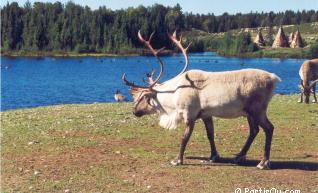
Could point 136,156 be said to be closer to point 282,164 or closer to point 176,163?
point 176,163

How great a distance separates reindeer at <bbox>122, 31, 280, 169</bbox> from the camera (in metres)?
12.6

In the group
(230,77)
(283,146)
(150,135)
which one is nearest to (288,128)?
(283,146)

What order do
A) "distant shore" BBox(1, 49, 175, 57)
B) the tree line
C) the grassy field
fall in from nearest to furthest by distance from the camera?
1. the grassy field
2. "distant shore" BBox(1, 49, 175, 57)
3. the tree line

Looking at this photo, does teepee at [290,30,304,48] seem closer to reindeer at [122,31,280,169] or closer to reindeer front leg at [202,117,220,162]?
reindeer front leg at [202,117,220,162]

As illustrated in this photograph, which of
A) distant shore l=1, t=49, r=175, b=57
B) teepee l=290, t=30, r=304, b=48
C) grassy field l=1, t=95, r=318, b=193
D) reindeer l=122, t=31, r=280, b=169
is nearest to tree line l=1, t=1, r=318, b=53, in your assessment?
distant shore l=1, t=49, r=175, b=57

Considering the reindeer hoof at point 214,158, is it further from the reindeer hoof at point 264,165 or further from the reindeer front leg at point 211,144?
the reindeer hoof at point 264,165

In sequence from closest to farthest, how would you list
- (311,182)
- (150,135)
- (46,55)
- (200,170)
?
(311,182)
(200,170)
(150,135)
(46,55)

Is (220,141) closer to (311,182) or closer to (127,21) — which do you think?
(311,182)

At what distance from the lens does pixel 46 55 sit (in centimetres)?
16175

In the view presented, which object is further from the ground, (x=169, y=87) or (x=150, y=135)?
(x=169, y=87)

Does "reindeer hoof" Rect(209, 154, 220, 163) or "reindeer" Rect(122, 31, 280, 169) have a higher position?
"reindeer" Rect(122, 31, 280, 169)

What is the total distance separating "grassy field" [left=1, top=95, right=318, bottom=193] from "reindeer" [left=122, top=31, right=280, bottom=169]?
0.70m

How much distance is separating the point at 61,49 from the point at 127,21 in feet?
66.7

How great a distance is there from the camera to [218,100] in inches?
502
